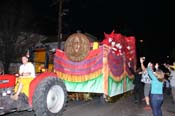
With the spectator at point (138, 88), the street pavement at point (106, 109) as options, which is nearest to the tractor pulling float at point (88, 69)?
the street pavement at point (106, 109)

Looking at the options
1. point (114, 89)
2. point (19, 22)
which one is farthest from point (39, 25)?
point (114, 89)

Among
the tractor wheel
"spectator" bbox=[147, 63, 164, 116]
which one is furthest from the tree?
"spectator" bbox=[147, 63, 164, 116]

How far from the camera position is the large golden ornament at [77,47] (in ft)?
41.4

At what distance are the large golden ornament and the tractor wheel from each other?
3.31m

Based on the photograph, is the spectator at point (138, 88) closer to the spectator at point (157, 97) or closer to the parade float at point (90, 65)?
the parade float at point (90, 65)

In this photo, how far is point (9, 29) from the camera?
2994cm

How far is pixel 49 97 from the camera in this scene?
9180 millimetres

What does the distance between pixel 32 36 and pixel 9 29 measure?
2.23 m

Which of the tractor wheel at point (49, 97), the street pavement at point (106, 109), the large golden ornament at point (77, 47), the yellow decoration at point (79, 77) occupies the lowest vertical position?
the street pavement at point (106, 109)

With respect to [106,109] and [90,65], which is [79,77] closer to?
[90,65]

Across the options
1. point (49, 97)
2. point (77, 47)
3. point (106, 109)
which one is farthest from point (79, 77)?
point (49, 97)

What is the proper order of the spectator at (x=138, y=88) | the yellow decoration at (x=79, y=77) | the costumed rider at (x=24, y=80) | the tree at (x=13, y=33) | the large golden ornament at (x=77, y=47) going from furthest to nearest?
the tree at (x=13, y=33), the spectator at (x=138, y=88), the yellow decoration at (x=79, y=77), the large golden ornament at (x=77, y=47), the costumed rider at (x=24, y=80)

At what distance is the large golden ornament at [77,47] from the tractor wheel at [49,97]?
331cm

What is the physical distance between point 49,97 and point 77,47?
3.95 metres
